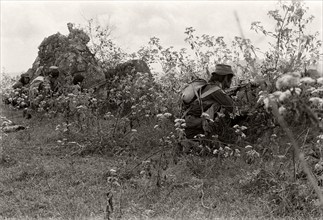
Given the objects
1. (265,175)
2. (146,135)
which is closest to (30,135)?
(146,135)

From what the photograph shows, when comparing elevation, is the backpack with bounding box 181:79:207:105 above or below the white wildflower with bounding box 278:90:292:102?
above

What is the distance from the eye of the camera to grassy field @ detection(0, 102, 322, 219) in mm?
5152

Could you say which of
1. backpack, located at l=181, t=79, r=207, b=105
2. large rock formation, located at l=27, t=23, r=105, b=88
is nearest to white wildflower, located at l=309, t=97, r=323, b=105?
backpack, located at l=181, t=79, r=207, b=105

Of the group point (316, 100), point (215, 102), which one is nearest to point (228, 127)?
point (215, 102)

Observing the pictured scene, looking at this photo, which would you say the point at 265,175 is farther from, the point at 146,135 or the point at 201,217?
the point at 146,135

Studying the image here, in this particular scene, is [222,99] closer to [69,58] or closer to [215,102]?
[215,102]

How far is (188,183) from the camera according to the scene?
20.5 ft

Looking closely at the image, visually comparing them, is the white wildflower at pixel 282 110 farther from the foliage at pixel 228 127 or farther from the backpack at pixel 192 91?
the backpack at pixel 192 91

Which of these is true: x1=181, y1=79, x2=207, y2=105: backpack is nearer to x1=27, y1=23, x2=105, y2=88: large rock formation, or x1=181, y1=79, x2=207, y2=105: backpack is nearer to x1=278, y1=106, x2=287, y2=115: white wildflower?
x1=27, y1=23, x2=105, y2=88: large rock formation

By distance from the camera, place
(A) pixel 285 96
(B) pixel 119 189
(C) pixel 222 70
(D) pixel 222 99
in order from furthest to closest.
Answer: (C) pixel 222 70, (D) pixel 222 99, (B) pixel 119 189, (A) pixel 285 96

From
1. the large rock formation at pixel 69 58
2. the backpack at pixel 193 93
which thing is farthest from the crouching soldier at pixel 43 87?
the backpack at pixel 193 93

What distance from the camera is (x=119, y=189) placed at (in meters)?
6.06

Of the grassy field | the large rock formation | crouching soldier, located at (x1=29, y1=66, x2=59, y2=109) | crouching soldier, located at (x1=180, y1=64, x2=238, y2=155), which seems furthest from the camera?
the large rock formation

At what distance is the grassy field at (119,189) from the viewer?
5.15 m
